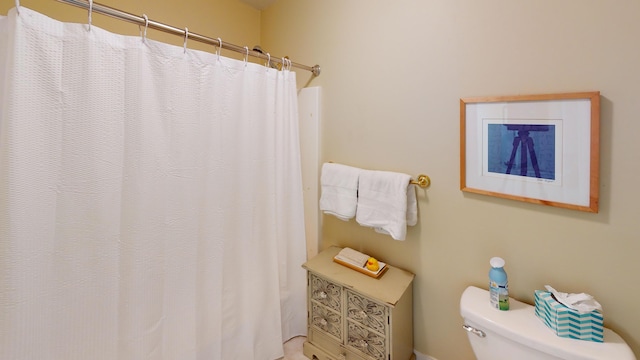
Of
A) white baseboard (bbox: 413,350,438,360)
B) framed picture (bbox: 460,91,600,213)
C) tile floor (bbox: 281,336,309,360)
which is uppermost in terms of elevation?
framed picture (bbox: 460,91,600,213)

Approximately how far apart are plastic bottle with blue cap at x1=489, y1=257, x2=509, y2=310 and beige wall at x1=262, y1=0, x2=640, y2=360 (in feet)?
0.33

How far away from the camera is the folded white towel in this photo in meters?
1.37

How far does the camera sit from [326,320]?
1.55 m

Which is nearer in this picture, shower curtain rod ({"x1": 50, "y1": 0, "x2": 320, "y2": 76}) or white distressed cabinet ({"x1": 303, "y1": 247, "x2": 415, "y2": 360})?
shower curtain rod ({"x1": 50, "y1": 0, "x2": 320, "y2": 76})

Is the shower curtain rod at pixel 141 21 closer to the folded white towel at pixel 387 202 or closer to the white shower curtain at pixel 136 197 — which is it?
the white shower curtain at pixel 136 197

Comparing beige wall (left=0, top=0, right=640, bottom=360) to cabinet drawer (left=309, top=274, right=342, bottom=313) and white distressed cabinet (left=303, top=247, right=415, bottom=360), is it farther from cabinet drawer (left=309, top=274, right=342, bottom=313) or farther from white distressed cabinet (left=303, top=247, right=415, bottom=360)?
cabinet drawer (left=309, top=274, right=342, bottom=313)

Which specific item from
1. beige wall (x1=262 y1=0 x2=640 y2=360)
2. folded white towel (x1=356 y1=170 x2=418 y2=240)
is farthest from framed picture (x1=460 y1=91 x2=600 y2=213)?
folded white towel (x1=356 y1=170 x2=418 y2=240)

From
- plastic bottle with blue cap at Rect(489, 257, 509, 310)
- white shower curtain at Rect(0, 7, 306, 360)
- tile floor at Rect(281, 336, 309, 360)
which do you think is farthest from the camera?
tile floor at Rect(281, 336, 309, 360)

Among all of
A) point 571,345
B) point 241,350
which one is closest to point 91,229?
point 241,350

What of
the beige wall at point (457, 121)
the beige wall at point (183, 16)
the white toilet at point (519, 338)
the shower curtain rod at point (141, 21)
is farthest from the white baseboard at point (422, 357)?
the beige wall at point (183, 16)

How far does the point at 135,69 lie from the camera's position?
42.7 inches

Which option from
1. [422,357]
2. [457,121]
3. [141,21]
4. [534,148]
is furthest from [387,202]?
[141,21]

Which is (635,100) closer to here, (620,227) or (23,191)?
(620,227)

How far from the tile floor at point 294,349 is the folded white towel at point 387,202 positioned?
869 millimetres
